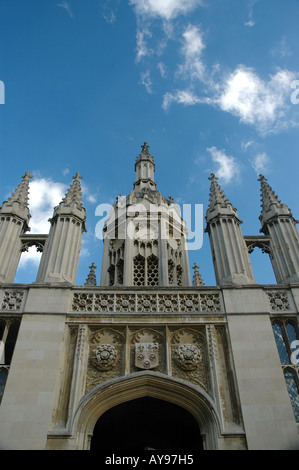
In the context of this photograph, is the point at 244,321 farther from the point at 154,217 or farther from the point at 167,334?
the point at 154,217

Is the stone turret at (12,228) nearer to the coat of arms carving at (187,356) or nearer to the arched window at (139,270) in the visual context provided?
the arched window at (139,270)

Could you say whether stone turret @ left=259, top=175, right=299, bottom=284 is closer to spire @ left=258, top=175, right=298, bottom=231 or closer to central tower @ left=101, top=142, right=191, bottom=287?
spire @ left=258, top=175, right=298, bottom=231

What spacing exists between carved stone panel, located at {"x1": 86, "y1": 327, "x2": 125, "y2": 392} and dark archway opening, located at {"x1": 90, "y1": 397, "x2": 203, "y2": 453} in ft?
4.63

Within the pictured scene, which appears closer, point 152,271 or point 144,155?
point 152,271

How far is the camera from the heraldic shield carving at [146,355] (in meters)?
11.3

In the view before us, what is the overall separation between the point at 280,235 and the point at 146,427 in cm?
804

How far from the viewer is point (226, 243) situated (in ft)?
47.8

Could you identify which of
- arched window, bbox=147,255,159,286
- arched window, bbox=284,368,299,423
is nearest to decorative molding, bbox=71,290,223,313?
arched window, bbox=284,368,299,423

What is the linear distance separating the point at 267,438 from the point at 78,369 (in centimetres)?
491

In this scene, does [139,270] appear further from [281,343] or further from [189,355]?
[281,343]

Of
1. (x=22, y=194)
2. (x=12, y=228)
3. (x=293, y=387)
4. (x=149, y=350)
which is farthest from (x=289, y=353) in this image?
(x=22, y=194)

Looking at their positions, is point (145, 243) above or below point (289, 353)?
above

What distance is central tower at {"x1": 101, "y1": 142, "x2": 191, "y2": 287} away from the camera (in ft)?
57.8

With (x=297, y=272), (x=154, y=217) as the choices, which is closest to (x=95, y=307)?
(x=297, y=272)
